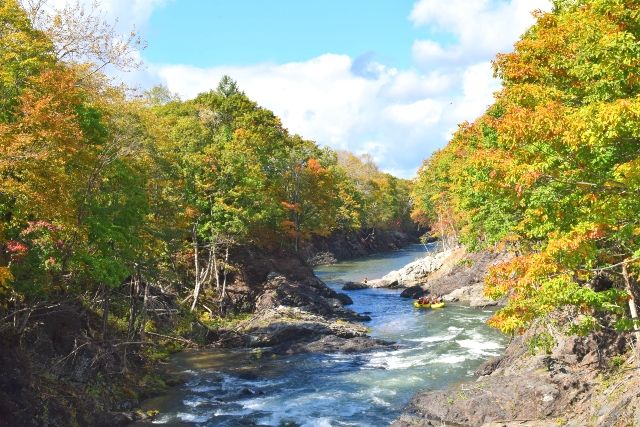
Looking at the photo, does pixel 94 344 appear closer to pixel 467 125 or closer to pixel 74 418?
pixel 74 418

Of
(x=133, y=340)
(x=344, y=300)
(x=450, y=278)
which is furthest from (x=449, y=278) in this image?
(x=133, y=340)

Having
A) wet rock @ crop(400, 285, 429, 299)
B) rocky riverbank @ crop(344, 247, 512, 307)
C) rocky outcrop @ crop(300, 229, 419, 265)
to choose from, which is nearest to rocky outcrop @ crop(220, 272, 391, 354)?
rocky riverbank @ crop(344, 247, 512, 307)

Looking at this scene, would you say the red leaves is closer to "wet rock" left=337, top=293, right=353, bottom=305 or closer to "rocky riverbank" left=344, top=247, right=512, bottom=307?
"rocky riverbank" left=344, top=247, right=512, bottom=307

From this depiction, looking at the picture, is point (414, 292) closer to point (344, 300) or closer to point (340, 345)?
point (344, 300)

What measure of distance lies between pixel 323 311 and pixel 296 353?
31.3ft

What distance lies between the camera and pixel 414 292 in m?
51.4

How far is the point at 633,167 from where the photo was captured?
1007 centimetres

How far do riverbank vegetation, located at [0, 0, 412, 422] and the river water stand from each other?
3.04 m

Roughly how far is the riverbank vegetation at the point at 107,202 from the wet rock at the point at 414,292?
1237cm

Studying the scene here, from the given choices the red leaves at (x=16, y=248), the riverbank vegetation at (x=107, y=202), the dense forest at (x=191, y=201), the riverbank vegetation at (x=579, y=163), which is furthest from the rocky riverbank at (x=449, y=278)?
the red leaves at (x=16, y=248)

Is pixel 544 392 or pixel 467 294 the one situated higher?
pixel 467 294

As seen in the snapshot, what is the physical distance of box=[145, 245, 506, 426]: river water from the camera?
2020 cm

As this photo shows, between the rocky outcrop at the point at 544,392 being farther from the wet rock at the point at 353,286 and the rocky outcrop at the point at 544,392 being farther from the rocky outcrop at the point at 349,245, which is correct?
the rocky outcrop at the point at 349,245

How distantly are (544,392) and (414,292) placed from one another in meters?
33.6
